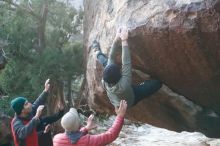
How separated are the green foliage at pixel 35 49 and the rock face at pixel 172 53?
6.51 feet

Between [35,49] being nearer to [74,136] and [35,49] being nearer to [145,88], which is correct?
[145,88]

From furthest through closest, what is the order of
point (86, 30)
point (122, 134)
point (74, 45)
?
point (122, 134)
point (74, 45)
point (86, 30)

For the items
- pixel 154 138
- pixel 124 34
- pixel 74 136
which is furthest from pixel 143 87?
pixel 154 138

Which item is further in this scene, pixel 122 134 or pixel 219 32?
pixel 122 134

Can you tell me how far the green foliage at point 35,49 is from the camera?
991cm

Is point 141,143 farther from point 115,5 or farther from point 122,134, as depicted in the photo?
point 115,5

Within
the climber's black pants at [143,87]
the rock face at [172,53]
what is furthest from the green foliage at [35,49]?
the climber's black pants at [143,87]

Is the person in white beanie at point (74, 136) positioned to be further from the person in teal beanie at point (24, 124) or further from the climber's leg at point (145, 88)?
the climber's leg at point (145, 88)

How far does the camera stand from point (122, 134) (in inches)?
579

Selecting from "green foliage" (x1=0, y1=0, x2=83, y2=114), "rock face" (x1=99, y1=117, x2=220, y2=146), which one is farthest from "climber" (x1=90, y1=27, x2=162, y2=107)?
"rock face" (x1=99, y1=117, x2=220, y2=146)

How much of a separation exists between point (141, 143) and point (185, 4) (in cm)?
895

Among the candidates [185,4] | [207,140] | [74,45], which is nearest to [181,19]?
[185,4]

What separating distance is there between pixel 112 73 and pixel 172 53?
101 cm

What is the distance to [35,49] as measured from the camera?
1050cm
